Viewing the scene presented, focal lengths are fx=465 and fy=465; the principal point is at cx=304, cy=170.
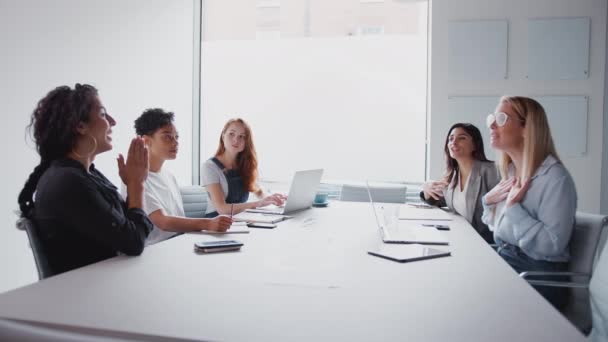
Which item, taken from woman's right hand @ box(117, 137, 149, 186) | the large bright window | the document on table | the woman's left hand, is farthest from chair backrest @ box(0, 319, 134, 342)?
the large bright window

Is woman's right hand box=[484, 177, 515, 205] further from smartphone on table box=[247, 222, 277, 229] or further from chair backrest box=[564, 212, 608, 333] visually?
smartphone on table box=[247, 222, 277, 229]

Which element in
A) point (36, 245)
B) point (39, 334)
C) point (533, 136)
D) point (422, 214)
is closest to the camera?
point (39, 334)

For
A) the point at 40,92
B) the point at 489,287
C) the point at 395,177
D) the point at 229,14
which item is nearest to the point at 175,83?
the point at 229,14

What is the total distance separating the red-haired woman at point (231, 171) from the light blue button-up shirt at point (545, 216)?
1.59 metres

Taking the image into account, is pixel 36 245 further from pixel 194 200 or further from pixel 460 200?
pixel 460 200

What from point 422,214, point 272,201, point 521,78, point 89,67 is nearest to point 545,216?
point 422,214

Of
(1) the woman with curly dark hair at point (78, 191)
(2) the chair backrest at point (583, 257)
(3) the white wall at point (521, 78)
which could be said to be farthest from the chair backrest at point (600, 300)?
(3) the white wall at point (521, 78)

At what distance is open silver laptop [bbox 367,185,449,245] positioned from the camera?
6.94 feet

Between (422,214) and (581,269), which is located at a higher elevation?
(422,214)

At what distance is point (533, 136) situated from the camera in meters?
2.40

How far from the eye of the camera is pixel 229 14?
213 inches

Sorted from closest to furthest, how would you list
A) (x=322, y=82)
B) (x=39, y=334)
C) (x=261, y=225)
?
(x=39, y=334), (x=261, y=225), (x=322, y=82)

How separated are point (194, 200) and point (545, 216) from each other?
230 cm

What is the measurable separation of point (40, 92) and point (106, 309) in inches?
105
